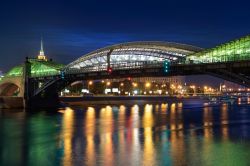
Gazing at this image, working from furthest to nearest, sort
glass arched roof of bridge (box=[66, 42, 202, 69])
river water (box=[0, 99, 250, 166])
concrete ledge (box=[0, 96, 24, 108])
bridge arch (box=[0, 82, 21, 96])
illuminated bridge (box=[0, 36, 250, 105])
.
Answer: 1. bridge arch (box=[0, 82, 21, 96])
2. concrete ledge (box=[0, 96, 24, 108])
3. glass arched roof of bridge (box=[66, 42, 202, 69])
4. illuminated bridge (box=[0, 36, 250, 105])
5. river water (box=[0, 99, 250, 166])

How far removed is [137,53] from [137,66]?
22538 millimetres

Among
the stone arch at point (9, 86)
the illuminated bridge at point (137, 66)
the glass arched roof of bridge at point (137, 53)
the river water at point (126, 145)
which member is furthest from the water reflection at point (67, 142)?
the stone arch at point (9, 86)

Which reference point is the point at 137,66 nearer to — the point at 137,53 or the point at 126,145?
the point at 137,53

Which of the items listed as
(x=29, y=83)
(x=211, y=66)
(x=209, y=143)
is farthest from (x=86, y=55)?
(x=209, y=143)

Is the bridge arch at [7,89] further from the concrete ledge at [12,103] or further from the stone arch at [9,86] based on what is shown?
the concrete ledge at [12,103]

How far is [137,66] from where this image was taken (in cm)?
6606

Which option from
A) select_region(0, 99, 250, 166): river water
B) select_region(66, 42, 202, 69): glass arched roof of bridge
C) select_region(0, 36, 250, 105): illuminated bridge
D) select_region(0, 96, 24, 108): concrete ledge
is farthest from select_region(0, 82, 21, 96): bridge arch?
select_region(0, 99, 250, 166): river water

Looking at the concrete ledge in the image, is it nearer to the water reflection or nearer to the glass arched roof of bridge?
the glass arched roof of bridge

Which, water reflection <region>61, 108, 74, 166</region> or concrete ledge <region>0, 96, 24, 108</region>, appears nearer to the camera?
water reflection <region>61, 108, 74, 166</region>

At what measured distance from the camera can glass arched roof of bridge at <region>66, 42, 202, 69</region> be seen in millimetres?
78688

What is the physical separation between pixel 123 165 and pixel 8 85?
88.5 meters

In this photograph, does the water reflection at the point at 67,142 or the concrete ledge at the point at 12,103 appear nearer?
the water reflection at the point at 67,142

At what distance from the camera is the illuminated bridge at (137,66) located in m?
48.6

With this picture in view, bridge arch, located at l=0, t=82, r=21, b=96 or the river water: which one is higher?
bridge arch, located at l=0, t=82, r=21, b=96
